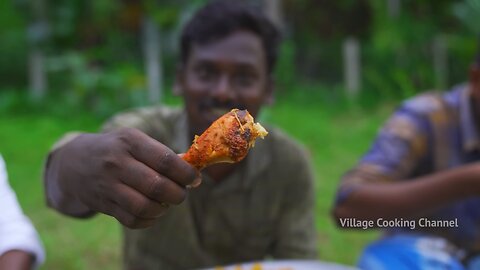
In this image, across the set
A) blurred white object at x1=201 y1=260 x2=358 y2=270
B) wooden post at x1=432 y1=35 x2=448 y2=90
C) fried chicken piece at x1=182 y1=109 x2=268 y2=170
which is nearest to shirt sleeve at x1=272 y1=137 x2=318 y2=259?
blurred white object at x1=201 y1=260 x2=358 y2=270

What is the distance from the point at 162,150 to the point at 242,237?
43.3 inches

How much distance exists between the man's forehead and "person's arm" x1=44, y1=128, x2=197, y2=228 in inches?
29.3

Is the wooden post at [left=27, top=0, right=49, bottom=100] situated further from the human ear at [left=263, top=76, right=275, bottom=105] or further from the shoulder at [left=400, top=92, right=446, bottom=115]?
the shoulder at [left=400, top=92, right=446, bottom=115]

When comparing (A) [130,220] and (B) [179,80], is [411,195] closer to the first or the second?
(B) [179,80]

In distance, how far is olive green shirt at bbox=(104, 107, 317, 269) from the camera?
6.26ft

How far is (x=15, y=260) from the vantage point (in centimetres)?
135

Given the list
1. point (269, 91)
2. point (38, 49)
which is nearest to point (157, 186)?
point (269, 91)

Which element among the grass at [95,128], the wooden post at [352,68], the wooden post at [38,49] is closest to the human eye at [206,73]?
the grass at [95,128]

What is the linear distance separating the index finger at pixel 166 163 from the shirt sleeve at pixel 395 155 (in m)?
1.08

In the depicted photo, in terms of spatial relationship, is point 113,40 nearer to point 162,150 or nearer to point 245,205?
point 245,205

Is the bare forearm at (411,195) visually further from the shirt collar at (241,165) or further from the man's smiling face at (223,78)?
the man's smiling face at (223,78)

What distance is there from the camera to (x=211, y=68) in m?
1.76

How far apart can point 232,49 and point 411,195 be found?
691mm

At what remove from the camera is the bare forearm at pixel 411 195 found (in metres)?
1.76
